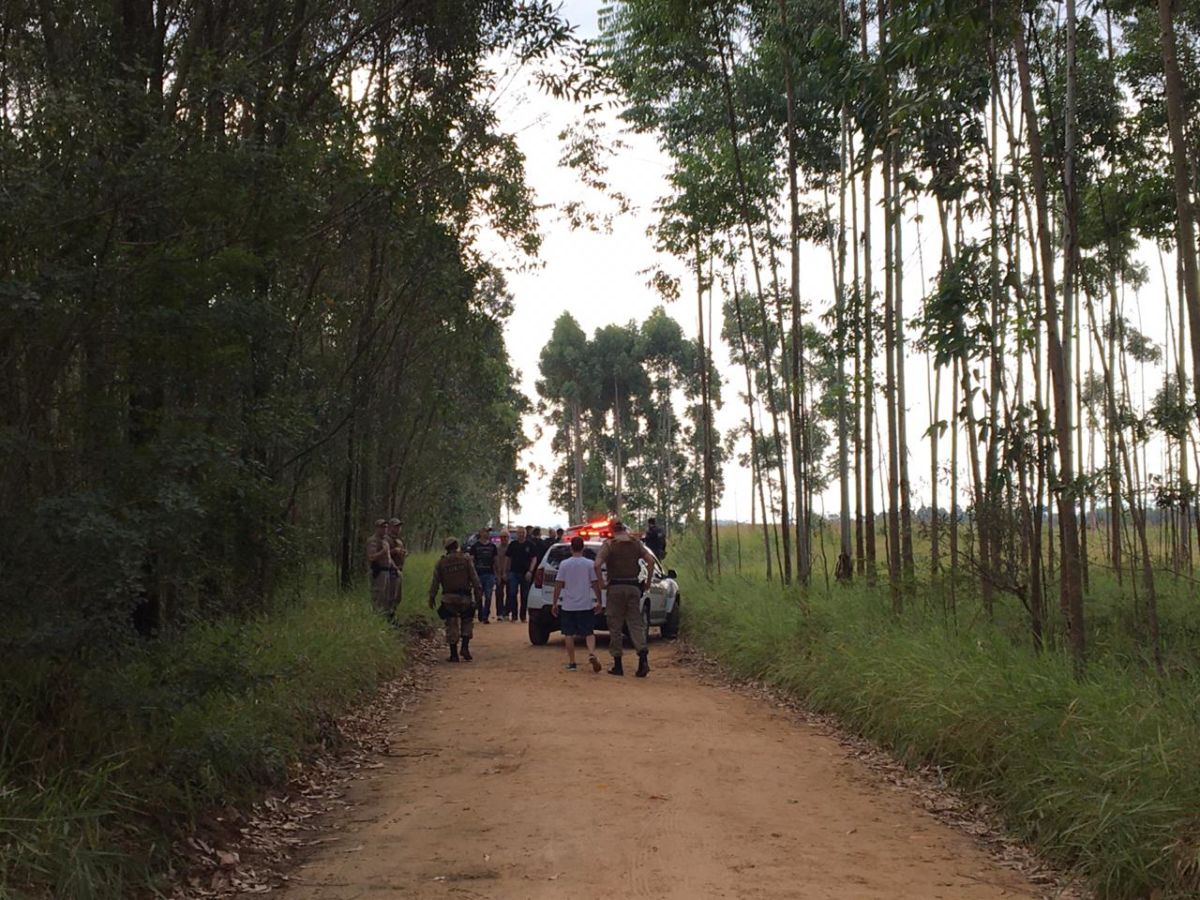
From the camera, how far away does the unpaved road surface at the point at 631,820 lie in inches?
228

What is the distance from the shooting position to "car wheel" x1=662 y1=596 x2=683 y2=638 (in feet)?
62.7

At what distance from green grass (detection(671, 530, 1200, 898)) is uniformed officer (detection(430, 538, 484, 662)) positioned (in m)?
3.61

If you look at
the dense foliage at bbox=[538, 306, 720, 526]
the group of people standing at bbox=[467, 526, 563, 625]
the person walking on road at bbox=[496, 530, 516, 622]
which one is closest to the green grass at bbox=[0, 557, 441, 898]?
the group of people standing at bbox=[467, 526, 563, 625]

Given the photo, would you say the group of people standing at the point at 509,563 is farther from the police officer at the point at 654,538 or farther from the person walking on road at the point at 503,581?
the police officer at the point at 654,538

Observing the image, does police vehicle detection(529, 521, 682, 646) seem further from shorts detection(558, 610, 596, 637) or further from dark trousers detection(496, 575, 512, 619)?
dark trousers detection(496, 575, 512, 619)

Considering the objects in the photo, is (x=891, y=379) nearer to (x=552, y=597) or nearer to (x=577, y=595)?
(x=577, y=595)

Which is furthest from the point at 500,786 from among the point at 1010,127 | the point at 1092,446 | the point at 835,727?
the point at 1092,446

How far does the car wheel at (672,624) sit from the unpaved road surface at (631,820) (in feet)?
25.2

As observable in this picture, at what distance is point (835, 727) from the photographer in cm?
1064

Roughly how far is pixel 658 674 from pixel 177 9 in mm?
8872

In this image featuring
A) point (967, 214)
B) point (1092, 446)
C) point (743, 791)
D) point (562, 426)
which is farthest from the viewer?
point (562, 426)

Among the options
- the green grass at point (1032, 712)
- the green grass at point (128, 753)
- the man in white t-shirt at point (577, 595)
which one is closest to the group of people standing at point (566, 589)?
the man in white t-shirt at point (577, 595)

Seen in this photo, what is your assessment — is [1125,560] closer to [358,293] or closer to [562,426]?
[358,293]

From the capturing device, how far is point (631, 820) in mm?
6938
